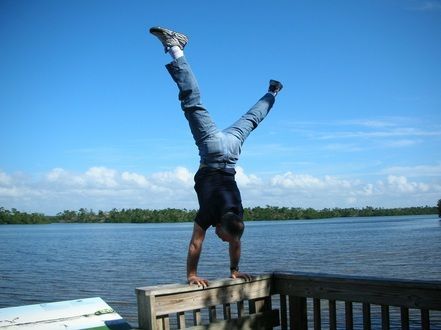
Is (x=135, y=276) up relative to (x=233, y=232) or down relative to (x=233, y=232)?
down

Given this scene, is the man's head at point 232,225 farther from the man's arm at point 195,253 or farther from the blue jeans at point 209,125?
the blue jeans at point 209,125

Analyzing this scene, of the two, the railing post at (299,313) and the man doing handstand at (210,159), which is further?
the railing post at (299,313)

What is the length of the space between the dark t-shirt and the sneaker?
41.3 inches

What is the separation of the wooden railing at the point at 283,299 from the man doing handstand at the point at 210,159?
21 centimetres

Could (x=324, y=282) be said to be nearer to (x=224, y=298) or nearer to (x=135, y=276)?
(x=224, y=298)

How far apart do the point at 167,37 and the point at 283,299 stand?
2.67 meters

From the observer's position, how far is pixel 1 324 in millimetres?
3861

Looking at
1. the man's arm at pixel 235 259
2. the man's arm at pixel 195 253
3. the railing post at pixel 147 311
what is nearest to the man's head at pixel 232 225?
the man's arm at pixel 235 259

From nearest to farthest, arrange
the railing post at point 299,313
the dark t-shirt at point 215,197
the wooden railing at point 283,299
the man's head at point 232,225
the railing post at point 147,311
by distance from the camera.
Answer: the wooden railing at point 283,299, the railing post at point 147,311, the man's head at point 232,225, the dark t-shirt at point 215,197, the railing post at point 299,313

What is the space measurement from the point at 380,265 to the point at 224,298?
2287cm

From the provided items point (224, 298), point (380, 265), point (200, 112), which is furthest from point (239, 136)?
point (380, 265)

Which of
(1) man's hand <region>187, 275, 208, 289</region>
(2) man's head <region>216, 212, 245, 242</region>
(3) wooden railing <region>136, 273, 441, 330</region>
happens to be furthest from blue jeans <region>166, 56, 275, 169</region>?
(3) wooden railing <region>136, 273, 441, 330</region>

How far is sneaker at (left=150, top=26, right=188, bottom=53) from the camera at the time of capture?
4.03m

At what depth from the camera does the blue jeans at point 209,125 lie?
4.08 metres
